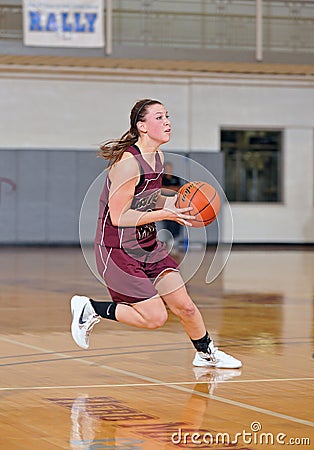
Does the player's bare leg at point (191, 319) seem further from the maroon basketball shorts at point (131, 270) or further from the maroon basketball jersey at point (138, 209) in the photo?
the maroon basketball jersey at point (138, 209)

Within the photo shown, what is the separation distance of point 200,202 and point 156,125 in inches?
→ 20.3

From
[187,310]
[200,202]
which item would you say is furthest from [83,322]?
[200,202]

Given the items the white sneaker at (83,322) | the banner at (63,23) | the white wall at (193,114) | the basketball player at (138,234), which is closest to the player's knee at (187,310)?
the basketball player at (138,234)

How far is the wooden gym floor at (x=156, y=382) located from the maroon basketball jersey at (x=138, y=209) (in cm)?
80

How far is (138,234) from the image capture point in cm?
590

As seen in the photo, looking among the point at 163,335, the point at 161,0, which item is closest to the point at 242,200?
the point at 161,0

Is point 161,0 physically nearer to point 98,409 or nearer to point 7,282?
point 7,282

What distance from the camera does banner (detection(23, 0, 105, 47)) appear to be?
1856 cm

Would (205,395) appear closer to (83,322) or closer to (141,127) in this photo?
(83,322)

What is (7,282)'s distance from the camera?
1337cm

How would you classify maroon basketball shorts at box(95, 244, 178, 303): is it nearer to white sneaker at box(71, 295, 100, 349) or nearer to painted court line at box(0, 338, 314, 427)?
white sneaker at box(71, 295, 100, 349)

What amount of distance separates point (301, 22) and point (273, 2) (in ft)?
2.48

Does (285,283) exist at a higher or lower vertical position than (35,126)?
lower
